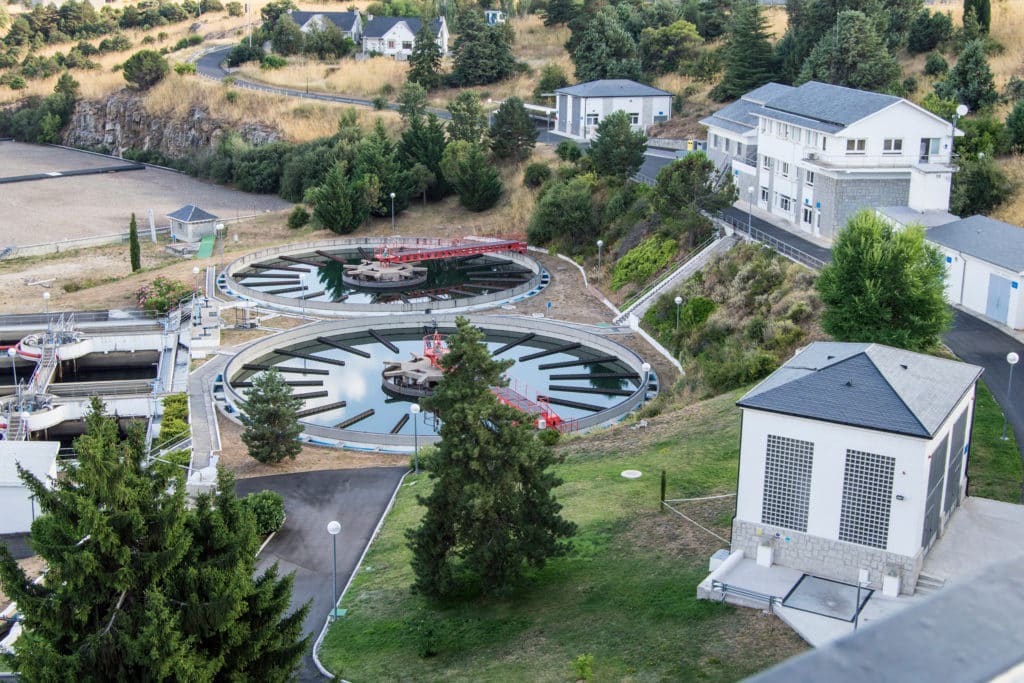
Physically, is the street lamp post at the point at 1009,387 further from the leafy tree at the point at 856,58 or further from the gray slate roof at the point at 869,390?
Answer: the leafy tree at the point at 856,58

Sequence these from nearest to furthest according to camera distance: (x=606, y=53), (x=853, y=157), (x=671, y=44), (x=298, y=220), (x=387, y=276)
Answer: (x=853, y=157)
(x=387, y=276)
(x=298, y=220)
(x=606, y=53)
(x=671, y=44)

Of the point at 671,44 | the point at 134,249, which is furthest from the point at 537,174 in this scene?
the point at 134,249

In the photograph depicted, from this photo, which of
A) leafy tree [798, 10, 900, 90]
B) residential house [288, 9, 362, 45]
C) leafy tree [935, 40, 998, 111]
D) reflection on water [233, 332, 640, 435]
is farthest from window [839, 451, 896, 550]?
residential house [288, 9, 362, 45]

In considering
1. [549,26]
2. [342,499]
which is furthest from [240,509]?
[549,26]

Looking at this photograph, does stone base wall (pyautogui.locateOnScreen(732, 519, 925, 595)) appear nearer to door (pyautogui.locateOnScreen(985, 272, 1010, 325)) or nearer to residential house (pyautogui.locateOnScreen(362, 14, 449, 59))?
door (pyautogui.locateOnScreen(985, 272, 1010, 325))

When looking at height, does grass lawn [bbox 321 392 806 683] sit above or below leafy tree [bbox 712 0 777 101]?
below

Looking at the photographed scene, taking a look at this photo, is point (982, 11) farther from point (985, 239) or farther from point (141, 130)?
point (141, 130)

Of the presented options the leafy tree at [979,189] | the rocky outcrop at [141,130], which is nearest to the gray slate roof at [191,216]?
the rocky outcrop at [141,130]
